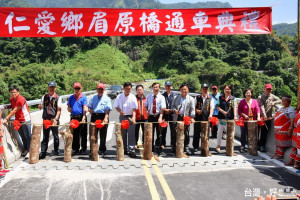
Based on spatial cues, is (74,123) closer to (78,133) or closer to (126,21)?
(78,133)

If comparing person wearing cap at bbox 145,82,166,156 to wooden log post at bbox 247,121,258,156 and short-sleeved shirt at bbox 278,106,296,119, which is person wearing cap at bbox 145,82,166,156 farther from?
short-sleeved shirt at bbox 278,106,296,119

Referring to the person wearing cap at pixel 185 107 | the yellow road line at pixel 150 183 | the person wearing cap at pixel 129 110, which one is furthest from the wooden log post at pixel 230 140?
the person wearing cap at pixel 129 110

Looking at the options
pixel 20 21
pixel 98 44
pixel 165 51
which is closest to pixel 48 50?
pixel 98 44

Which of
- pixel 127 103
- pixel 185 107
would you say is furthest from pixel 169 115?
pixel 127 103

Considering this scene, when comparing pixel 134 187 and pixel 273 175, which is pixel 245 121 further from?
pixel 134 187

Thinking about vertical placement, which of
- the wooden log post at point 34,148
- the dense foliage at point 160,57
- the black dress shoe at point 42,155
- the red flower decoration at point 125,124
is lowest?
the black dress shoe at point 42,155

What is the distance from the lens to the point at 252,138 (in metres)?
6.38

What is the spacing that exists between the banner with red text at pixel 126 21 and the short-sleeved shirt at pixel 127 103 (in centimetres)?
175

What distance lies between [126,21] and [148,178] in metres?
4.05

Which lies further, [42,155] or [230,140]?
[230,140]

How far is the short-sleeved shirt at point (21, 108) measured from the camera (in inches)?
228

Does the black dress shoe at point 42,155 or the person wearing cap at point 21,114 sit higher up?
the person wearing cap at point 21,114

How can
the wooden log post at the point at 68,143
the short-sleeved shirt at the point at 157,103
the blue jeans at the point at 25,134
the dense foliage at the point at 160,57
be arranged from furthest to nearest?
1. the dense foliage at the point at 160,57
2. the short-sleeved shirt at the point at 157,103
3. the blue jeans at the point at 25,134
4. the wooden log post at the point at 68,143

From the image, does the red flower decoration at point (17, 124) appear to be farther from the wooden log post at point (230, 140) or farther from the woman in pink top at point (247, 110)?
the woman in pink top at point (247, 110)
